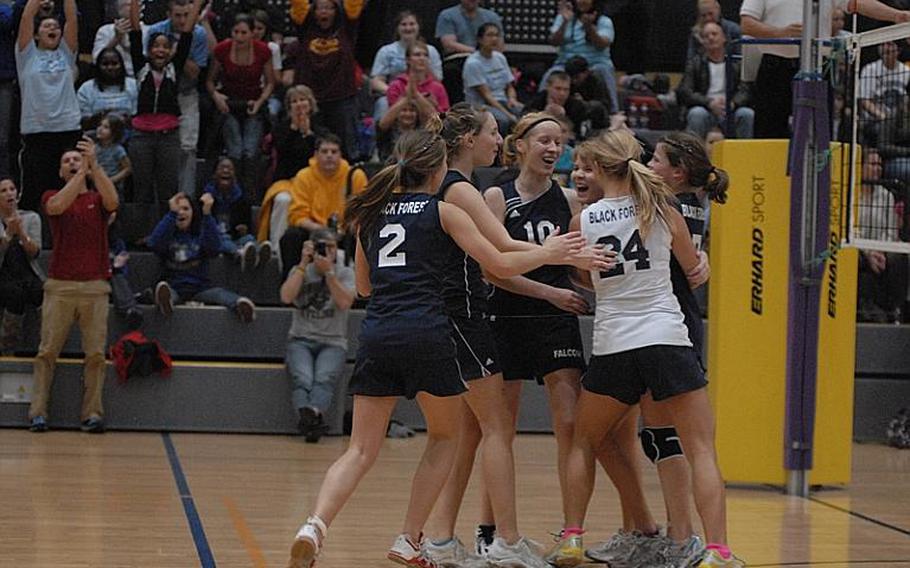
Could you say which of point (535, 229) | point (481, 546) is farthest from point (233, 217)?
point (481, 546)

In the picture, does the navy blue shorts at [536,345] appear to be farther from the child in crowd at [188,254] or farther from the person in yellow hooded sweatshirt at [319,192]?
the child in crowd at [188,254]

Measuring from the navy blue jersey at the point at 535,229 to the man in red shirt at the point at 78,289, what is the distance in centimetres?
522

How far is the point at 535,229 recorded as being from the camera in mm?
5977

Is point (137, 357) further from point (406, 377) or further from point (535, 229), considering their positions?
point (406, 377)

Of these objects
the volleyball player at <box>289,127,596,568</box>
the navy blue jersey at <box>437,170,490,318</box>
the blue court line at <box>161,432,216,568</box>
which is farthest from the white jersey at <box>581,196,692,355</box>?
the blue court line at <box>161,432,216,568</box>

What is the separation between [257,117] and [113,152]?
135 cm

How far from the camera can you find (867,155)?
10133 millimetres

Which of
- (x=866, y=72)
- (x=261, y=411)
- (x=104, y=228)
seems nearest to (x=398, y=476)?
(x=261, y=411)

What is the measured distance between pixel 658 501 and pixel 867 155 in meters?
3.51

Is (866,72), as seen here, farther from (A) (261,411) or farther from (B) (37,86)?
(B) (37,86)

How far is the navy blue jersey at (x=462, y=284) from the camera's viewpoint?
18.2 ft

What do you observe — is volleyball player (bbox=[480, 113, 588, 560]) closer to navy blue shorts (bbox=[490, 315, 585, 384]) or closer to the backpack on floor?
navy blue shorts (bbox=[490, 315, 585, 384])

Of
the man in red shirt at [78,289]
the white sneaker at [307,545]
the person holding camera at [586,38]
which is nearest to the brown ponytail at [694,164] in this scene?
the white sneaker at [307,545]

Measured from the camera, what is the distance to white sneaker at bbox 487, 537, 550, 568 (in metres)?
5.57
